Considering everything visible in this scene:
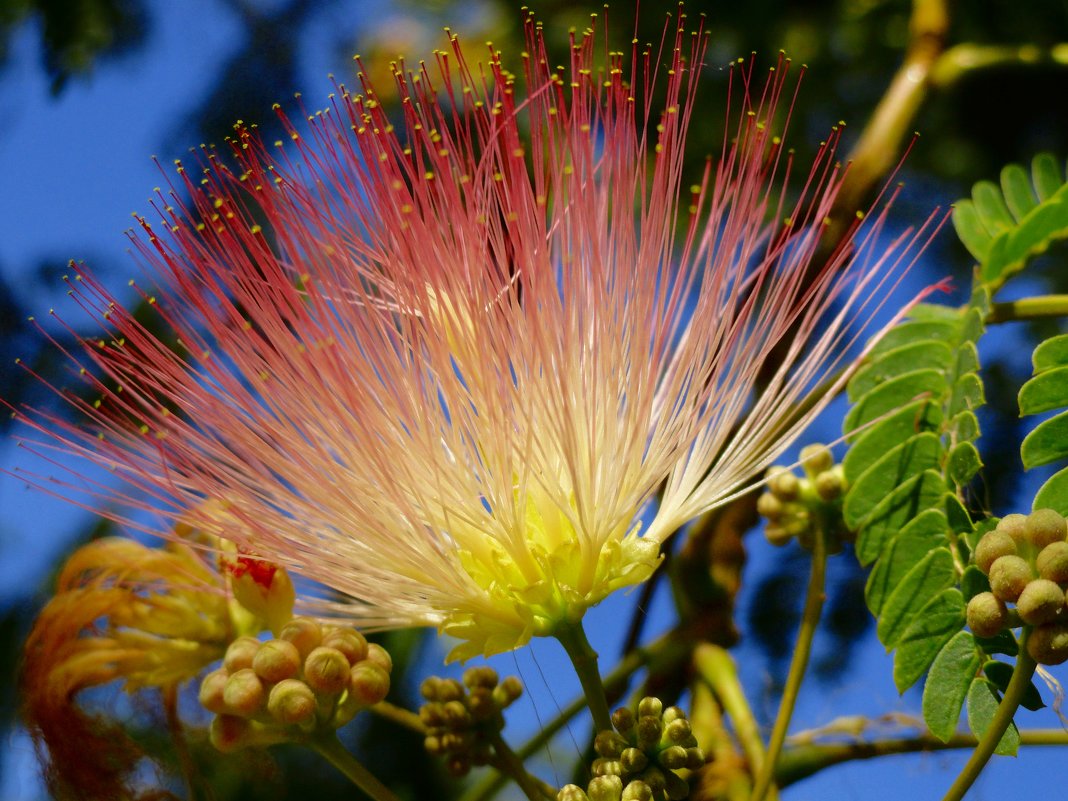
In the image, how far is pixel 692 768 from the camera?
1.32m

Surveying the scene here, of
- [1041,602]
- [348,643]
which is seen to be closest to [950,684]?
[1041,602]

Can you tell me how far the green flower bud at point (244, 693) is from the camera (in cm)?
133

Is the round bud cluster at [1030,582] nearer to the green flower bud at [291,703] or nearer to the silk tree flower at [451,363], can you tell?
the silk tree flower at [451,363]

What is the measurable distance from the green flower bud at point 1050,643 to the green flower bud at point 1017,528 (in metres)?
0.10

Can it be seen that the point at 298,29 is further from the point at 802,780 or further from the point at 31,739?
the point at 802,780

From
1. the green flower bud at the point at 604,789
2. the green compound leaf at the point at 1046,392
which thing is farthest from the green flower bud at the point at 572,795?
the green compound leaf at the point at 1046,392

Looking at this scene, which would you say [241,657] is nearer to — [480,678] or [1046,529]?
[480,678]

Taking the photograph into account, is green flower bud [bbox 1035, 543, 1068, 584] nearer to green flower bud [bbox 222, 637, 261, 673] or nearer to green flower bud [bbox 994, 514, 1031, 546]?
green flower bud [bbox 994, 514, 1031, 546]

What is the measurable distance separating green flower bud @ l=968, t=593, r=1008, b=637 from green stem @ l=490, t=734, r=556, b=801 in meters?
0.57

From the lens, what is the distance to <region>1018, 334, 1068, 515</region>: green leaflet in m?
1.32

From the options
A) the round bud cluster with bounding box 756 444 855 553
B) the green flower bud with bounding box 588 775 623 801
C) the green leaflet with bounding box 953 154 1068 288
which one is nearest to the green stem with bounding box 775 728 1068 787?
the round bud cluster with bounding box 756 444 855 553

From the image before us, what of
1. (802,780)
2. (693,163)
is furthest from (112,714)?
(693,163)

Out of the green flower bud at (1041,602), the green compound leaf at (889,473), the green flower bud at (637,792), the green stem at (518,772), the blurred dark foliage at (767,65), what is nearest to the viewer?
the green flower bud at (1041,602)

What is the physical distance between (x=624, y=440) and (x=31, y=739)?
3.70 feet
